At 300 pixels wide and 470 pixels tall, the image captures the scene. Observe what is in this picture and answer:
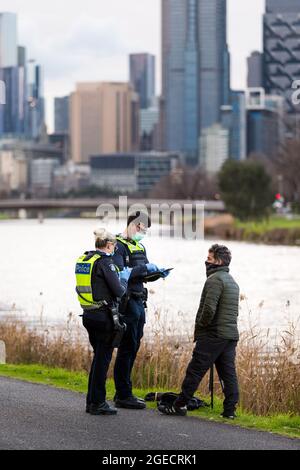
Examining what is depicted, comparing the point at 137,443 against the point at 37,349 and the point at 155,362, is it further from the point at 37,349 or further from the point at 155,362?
the point at 37,349

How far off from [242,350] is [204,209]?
122 m

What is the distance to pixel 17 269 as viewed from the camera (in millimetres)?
57062

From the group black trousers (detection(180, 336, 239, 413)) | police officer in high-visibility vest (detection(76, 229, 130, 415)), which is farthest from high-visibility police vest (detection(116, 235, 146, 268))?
black trousers (detection(180, 336, 239, 413))

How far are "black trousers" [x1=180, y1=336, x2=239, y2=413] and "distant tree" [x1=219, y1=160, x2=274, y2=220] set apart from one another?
89.8 m

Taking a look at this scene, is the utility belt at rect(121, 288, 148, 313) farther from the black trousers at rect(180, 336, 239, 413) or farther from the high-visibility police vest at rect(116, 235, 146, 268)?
the black trousers at rect(180, 336, 239, 413)

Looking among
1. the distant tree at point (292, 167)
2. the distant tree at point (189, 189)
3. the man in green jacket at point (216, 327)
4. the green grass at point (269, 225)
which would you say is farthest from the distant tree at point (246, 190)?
the man in green jacket at point (216, 327)

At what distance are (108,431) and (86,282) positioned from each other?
183 centimetres

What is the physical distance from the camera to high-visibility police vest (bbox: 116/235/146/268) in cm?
1451

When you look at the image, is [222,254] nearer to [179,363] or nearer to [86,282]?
[86,282]

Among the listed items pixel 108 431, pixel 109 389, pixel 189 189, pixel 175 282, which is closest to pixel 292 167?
pixel 189 189

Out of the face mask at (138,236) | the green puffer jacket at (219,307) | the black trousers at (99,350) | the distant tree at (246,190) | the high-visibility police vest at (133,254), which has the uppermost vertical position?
the face mask at (138,236)

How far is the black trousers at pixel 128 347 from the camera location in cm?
1439

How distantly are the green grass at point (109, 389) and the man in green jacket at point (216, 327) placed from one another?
0.31 m

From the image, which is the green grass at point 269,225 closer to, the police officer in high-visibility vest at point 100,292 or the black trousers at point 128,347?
the black trousers at point 128,347
